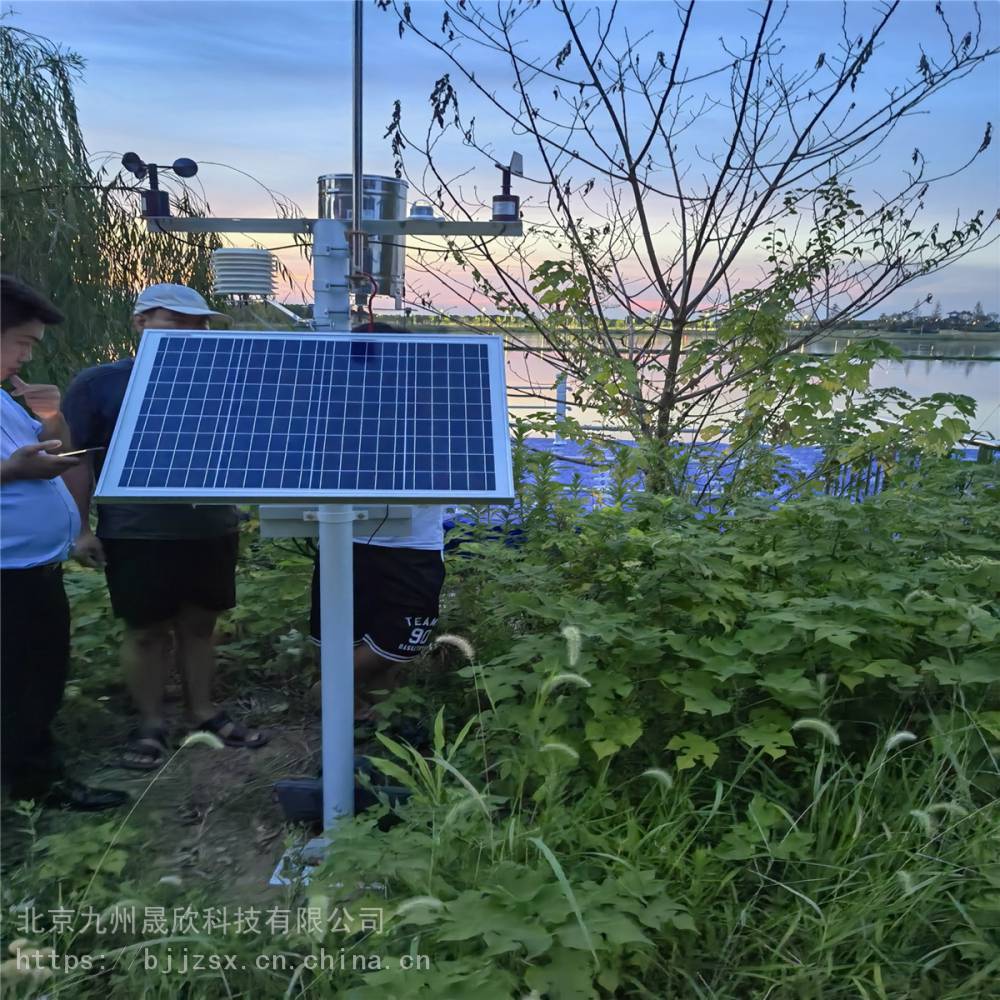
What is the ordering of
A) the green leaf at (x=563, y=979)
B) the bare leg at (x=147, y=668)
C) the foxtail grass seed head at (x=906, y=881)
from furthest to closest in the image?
the bare leg at (x=147, y=668)
the foxtail grass seed head at (x=906, y=881)
the green leaf at (x=563, y=979)

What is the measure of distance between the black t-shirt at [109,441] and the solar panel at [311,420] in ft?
2.30

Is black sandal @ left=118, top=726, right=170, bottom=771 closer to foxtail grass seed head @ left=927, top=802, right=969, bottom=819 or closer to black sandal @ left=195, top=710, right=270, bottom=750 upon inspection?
black sandal @ left=195, top=710, right=270, bottom=750

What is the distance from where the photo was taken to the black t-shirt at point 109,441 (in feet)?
8.86

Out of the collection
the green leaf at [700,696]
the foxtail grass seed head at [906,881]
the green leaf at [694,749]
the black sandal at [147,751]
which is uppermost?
the green leaf at [700,696]

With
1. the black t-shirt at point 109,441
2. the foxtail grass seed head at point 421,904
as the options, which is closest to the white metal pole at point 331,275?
the black t-shirt at point 109,441

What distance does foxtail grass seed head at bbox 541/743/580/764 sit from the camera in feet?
6.07

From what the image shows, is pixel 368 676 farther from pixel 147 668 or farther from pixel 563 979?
pixel 563 979

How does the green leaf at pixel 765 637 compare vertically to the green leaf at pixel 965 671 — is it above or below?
above

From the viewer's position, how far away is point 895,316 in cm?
430

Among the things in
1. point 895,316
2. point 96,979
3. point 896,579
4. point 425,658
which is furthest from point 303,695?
point 895,316

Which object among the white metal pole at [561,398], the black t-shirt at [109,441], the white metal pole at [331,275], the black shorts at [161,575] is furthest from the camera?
the white metal pole at [561,398]

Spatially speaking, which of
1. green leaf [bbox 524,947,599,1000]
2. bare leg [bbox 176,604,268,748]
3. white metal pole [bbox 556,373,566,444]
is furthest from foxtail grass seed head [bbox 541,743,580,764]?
white metal pole [bbox 556,373,566,444]

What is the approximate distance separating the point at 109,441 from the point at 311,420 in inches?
40.8

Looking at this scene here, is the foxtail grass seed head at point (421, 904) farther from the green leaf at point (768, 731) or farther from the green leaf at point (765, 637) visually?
the green leaf at point (765, 637)
